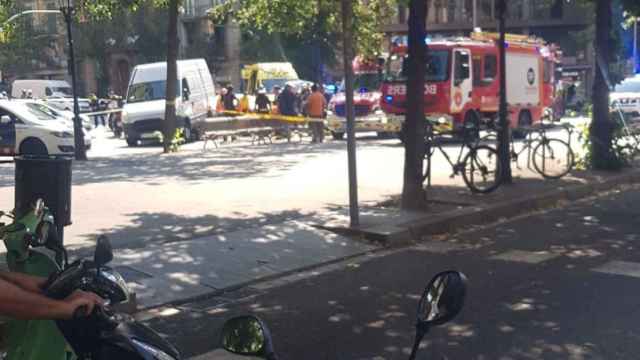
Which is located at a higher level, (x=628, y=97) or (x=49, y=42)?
(x=49, y=42)

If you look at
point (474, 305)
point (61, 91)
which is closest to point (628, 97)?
point (474, 305)

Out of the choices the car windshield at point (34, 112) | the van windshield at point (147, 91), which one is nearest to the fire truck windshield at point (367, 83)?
the van windshield at point (147, 91)

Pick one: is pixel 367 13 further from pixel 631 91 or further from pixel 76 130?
pixel 631 91

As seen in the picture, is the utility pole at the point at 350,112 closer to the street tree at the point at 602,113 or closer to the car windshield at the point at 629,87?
the street tree at the point at 602,113

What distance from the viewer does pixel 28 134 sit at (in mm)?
19125

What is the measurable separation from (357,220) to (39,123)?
12447mm

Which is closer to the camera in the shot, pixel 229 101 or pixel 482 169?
pixel 482 169

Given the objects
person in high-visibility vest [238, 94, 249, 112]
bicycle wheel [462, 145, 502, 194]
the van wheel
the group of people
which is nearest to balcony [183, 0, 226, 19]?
the group of people

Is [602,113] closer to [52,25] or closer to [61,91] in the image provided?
[61,91]

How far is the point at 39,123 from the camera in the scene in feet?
63.4

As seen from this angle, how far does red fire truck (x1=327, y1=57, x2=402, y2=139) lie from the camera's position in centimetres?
2505

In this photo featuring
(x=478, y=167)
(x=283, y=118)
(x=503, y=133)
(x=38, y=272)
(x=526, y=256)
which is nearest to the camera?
(x=38, y=272)

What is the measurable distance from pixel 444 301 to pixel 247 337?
0.66 metres

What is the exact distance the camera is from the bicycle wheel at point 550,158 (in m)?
13.8
